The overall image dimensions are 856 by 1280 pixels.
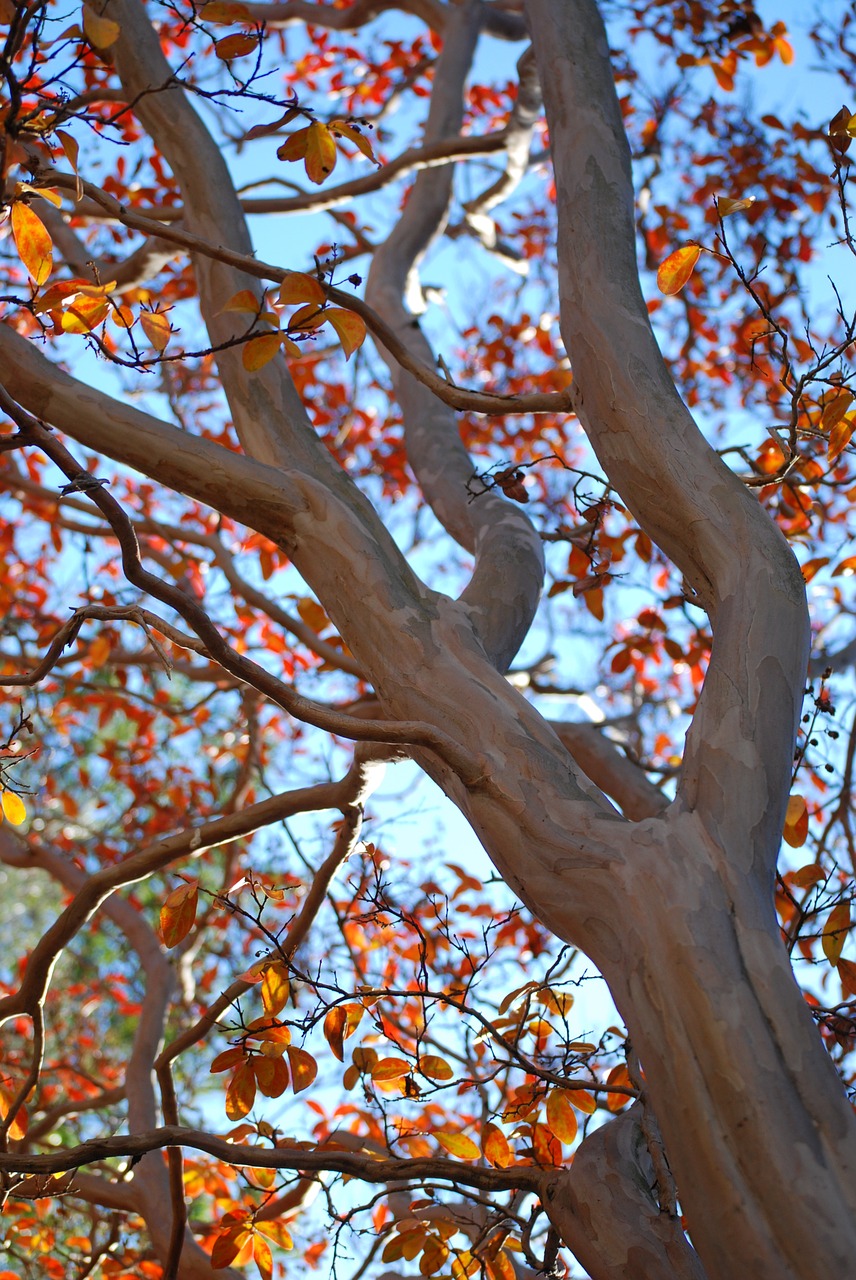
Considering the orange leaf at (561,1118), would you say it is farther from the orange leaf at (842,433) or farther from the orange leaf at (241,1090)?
the orange leaf at (842,433)

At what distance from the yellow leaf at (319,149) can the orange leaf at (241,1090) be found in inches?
71.1

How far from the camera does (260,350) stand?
192cm

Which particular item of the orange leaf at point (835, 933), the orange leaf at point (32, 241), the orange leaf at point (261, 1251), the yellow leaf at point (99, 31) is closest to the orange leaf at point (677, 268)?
the yellow leaf at point (99, 31)

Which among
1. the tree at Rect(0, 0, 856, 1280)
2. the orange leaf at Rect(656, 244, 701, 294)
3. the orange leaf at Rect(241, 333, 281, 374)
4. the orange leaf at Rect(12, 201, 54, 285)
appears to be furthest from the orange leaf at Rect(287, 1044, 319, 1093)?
the orange leaf at Rect(656, 244, 701, 294)

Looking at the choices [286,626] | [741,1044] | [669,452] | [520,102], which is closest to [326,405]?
[520,102]

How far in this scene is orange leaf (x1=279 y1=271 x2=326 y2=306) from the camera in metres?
1.85

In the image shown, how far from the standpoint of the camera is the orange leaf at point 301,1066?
1996 millimetres

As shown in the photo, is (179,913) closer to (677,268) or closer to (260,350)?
(260,350)

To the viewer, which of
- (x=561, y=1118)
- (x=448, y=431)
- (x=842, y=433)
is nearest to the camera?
(x=561, y=1118)

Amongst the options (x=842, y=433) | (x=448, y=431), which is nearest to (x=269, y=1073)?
(x=448, y=431)

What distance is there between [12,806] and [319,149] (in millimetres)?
1568

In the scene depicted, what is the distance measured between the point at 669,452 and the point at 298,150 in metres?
0.99

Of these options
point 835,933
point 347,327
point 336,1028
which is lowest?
point 835,933

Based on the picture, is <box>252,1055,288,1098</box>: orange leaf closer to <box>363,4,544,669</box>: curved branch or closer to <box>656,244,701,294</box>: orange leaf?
<box>363,4,544,669</box>: curved branch
